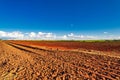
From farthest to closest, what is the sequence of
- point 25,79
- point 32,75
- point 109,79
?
1. point 32,75
2. point 25,79
3. point 109,79

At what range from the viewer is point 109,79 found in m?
9.80

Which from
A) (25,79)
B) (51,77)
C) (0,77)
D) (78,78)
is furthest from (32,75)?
(78,78)

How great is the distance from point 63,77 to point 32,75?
2.50 meters

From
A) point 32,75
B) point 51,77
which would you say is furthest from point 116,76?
point 32,75

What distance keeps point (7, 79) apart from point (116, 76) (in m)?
7.76

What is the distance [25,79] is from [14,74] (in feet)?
5.97

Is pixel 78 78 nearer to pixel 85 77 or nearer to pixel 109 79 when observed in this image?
pixel 85 77

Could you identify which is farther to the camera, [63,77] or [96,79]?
[63,77]

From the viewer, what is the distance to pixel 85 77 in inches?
410

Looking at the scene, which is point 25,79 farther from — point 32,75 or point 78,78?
point 78,78

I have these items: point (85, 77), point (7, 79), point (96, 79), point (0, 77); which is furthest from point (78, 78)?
point (0, 77)

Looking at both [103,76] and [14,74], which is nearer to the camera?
[103,76]

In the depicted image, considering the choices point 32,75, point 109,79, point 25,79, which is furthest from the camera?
point 32,75

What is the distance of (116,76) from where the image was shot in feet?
34.0
